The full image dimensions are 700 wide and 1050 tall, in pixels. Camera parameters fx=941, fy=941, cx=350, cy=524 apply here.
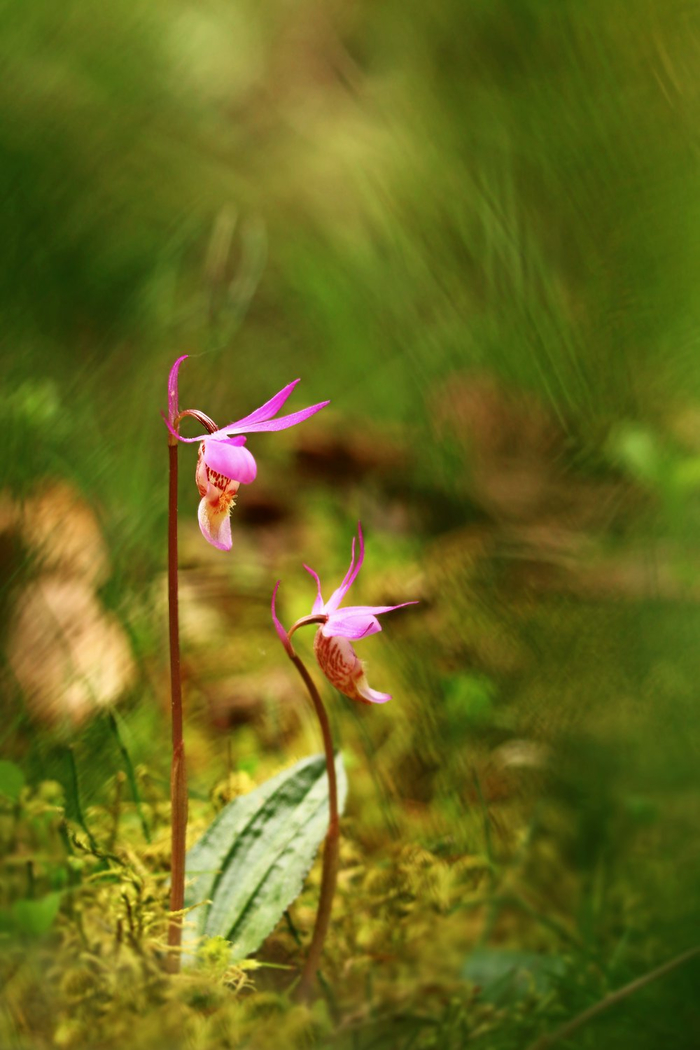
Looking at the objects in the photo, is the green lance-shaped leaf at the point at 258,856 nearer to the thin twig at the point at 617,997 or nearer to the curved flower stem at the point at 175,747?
the curved flower stem at the point at 175,747

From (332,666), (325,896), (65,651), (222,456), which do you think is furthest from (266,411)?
(65,651)

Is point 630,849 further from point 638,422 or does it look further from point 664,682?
point 638,422

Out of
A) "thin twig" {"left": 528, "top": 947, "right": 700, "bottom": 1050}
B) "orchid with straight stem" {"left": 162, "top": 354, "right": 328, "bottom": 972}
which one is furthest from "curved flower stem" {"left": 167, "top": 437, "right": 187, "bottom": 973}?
"thin twig" {"left": 528, "top": 947, "right": 700, "bottom": 1050}

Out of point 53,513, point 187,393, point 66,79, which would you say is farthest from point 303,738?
point 66,79

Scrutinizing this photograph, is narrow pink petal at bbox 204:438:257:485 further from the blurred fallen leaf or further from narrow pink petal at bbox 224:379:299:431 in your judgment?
the blurred fallen leaf

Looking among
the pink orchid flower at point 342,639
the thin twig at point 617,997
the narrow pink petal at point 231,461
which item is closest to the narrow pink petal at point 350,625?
the pink orchid flower at point 342,639

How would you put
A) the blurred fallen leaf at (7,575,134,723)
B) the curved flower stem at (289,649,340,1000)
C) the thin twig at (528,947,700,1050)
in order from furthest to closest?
the blurred fallen leaf at (7,575,134,723), the curved flower stem at (289,649,340,1000), the thin twig at (528,947,700,1050)

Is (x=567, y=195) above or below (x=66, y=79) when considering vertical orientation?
below
